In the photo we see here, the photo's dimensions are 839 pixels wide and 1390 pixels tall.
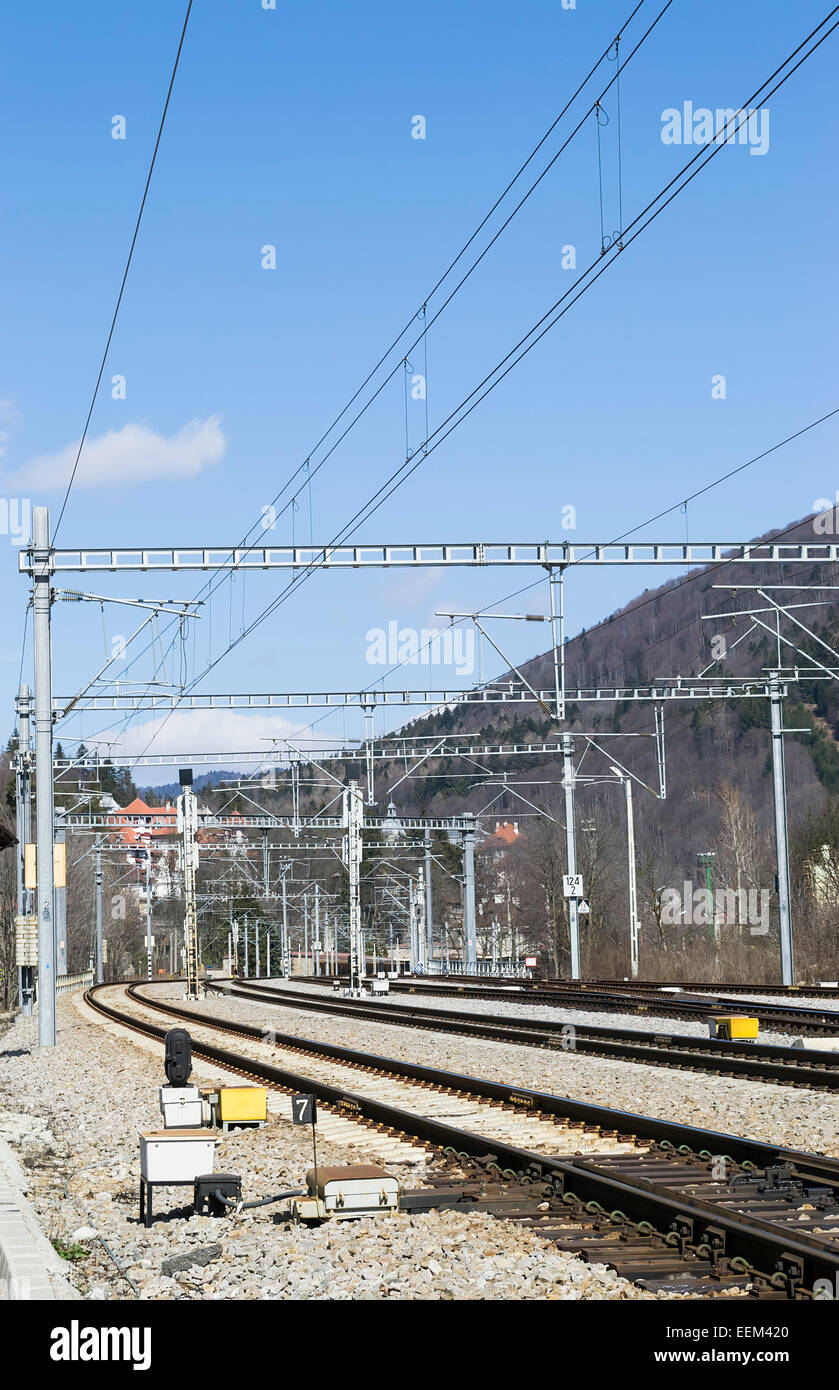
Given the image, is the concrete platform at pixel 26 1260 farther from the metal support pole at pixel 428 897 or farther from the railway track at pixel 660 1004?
the metal support pole at pixel 428 897

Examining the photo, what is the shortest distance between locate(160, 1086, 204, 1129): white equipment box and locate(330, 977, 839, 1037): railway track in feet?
43.5

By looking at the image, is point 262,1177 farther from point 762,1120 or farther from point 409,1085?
point 409,1085

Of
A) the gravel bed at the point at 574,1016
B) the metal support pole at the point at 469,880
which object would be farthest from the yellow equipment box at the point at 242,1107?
the metal support pole at the point at 469,880

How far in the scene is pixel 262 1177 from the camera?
1194cm

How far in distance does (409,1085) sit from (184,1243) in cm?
899

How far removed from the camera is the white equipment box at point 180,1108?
12398 millimetres

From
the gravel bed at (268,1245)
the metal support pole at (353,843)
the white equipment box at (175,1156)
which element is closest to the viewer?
the gravel bed at (268,1245)

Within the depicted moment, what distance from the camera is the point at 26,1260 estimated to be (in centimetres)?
738

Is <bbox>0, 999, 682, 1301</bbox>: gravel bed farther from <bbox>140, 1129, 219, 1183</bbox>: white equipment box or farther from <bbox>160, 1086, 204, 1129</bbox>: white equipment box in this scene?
<bbox>160, 1086, 204, 1129</bbox>: white equipment box

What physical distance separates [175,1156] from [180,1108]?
2.19m

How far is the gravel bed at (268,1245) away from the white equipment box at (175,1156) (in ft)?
0.98

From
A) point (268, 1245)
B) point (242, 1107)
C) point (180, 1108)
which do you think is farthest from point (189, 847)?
point (268, 1245)

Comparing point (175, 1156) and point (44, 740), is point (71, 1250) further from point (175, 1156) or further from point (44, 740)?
point (44, 740)
